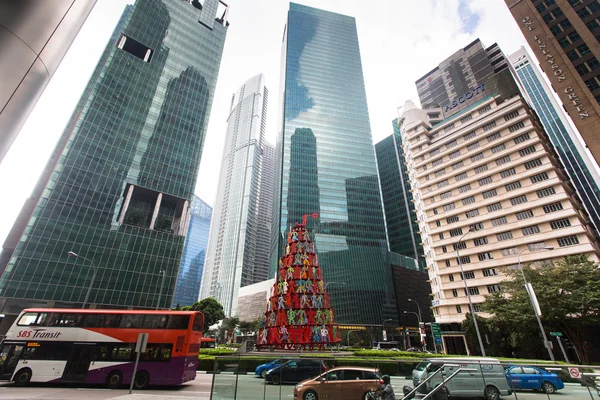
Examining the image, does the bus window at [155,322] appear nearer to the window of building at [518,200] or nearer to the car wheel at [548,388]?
the car wheel at [548,388]

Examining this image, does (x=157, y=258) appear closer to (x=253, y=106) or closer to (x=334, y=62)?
(x=334, y=62)

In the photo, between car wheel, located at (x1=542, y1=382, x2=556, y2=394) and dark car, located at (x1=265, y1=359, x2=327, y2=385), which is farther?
dark car, located at (x1=265, y1=359, x2=327, y2=385)

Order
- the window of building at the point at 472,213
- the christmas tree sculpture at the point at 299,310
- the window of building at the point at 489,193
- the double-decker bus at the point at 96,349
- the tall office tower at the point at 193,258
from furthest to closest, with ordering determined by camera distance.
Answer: the tall office tower at the point at 193,258
the window of building at the point at 472,213
the window of building at the point at 489,193
the christmas tree sculpture at the point at 299,310
the double-decker bus at the point at 96,349

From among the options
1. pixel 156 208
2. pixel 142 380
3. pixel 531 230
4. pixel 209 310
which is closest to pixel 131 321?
pixel 142 380

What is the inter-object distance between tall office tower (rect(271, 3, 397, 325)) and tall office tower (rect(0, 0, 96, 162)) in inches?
3216

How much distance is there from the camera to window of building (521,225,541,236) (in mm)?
40312

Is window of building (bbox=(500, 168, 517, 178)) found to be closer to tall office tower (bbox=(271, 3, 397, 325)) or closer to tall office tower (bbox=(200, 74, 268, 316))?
tall office tower (bbox=(271, 3, 397, 325))

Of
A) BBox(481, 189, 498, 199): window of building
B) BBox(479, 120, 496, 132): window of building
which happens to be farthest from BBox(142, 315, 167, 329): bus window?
BBox(479, 120, 496, 132): window of building

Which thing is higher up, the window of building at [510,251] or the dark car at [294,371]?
the window of building at [510,251]

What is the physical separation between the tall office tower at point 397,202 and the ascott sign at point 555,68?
7070 centimetres

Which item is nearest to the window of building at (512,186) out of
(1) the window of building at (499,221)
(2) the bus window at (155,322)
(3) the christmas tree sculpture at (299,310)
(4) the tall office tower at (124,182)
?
(1) the window of building at (499,221)

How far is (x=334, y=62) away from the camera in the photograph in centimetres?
12244

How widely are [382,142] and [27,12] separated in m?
147

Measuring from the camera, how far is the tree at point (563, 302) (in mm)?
25938
